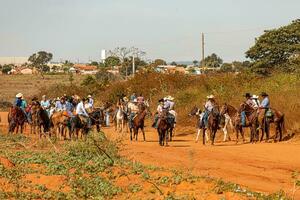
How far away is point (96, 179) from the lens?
12648 millimetres

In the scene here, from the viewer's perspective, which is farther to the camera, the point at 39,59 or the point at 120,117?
the point at 39,59

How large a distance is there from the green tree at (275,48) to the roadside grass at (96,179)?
3582 centimetres

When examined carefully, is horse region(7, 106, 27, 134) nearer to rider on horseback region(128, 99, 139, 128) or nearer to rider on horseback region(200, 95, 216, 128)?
rider on horseback region(128, 99, 139, 128)

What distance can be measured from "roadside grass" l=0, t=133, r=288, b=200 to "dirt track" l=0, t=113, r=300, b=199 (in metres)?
1.95

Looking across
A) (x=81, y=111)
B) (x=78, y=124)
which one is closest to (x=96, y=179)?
(x=78, y=124)

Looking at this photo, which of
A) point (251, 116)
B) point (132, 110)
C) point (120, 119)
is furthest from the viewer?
point (120, 119)

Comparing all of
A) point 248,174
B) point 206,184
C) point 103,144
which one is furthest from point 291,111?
point 206,184

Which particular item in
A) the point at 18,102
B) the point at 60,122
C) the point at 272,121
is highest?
the point at 18,102

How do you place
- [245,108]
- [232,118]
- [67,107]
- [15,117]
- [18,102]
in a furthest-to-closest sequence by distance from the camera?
[18,102] < [67,107] < [15,117] < [232,118] < [245,108]

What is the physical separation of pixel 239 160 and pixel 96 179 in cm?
806

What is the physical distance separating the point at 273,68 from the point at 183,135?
2045 cm

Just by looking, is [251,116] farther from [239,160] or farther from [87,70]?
[87,70]

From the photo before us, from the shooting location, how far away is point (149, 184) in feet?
40.3

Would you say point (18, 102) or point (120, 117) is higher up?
point (18, 102)
